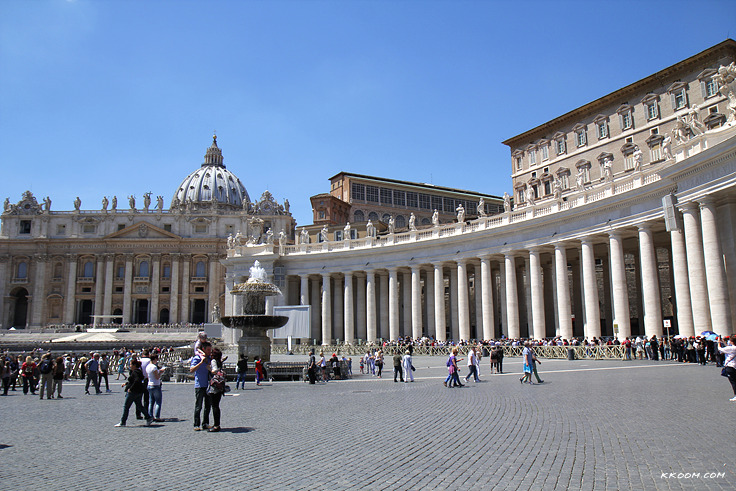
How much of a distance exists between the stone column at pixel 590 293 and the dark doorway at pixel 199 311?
89208mm

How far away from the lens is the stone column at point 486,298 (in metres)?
47.0

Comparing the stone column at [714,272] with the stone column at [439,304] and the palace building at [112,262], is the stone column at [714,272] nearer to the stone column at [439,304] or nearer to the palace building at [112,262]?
the stone column at [439,304]

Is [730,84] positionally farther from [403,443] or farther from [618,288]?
[403,443]

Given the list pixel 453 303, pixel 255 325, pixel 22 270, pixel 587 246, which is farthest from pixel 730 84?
pixel 22 270

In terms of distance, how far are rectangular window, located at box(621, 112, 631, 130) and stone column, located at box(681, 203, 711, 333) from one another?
28.3m

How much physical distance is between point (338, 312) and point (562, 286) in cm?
2676

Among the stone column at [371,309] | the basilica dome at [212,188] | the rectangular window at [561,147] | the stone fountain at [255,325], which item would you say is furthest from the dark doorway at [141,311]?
the stone fountain at [255,325]

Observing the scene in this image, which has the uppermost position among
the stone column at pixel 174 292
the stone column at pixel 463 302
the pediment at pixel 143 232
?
the pediment at pixel 143 232

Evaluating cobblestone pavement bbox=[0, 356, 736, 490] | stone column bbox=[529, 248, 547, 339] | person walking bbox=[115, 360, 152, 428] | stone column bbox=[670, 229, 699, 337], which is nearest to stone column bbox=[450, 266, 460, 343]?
stone column bbox=[529, 248, 547, 339]

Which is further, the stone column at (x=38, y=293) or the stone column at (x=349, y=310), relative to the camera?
the stone column at (x=38, y=293)

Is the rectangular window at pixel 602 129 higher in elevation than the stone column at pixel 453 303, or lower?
higher

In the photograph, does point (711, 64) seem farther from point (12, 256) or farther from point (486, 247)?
point (12, 256)

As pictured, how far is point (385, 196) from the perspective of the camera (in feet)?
333

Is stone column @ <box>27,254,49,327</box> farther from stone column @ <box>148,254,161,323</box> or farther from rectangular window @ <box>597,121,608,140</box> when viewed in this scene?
rectangular window @ <box>597,121,608,140</box>
